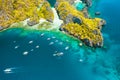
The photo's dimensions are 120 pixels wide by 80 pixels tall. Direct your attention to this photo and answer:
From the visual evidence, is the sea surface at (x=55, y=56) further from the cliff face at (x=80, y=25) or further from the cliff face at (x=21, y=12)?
the cliff face at (x=21, y=12)

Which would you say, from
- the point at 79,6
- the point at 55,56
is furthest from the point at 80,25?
the point at 55,56

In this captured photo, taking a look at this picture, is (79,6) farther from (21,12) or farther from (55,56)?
(55,56)

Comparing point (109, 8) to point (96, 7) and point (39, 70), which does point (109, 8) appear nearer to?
point (96, 7)

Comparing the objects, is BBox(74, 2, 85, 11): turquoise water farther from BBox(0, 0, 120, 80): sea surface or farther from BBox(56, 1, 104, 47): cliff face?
BBox(0, 0, 120, 80): sea surface

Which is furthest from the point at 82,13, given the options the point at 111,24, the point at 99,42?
the point at 99,42

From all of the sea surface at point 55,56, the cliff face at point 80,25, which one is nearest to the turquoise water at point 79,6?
the cliff face at point 80,25

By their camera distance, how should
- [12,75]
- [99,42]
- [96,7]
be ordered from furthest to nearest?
[96,7]
[99,42]
[12,75]
